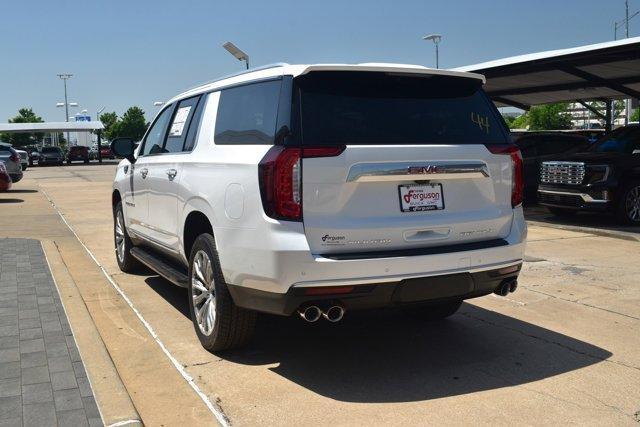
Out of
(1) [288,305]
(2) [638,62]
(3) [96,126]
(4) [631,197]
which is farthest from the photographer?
(3) [96,126]

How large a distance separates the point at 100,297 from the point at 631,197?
8756mm

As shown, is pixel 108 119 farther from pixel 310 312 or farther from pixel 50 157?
pixel 310 312

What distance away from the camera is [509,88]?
66.9 ft

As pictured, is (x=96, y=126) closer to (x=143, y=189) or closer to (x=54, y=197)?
(x=54, y=197)

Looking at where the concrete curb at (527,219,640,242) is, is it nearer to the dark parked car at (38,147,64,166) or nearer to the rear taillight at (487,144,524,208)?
the rear taillight at (487,144,524,208)

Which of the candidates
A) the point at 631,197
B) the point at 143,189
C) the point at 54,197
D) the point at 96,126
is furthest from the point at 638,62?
the point at 96,126

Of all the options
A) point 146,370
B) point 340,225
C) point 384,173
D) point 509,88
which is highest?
point 509,88

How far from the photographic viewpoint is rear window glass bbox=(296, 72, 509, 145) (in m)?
4.02

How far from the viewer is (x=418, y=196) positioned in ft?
13.5

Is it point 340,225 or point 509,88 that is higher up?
point 509,88

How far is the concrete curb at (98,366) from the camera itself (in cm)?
365

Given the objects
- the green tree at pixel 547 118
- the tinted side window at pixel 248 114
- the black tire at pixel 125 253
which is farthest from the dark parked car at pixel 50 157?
the green tree at pixel 547 118

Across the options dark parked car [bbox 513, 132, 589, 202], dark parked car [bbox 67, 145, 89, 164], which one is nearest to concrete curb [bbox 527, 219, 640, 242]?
dark parked car [bbox 513, 132, 589, 202]

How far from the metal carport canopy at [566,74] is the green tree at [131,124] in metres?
76.2
